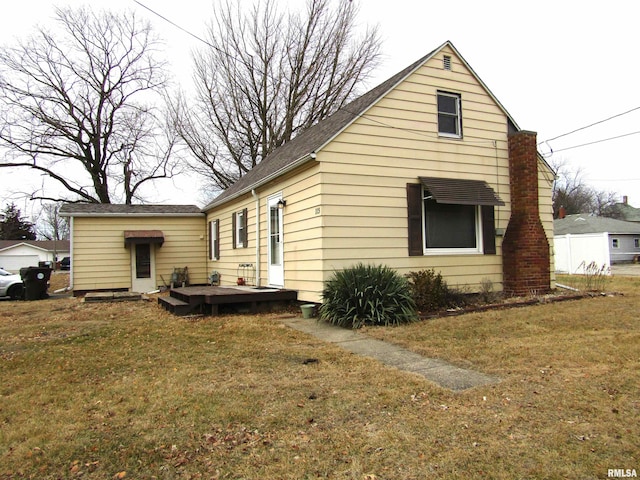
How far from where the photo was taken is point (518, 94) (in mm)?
17141

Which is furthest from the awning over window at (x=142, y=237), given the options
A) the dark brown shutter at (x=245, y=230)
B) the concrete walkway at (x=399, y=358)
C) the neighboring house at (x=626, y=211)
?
the neighboring house at (x=626, y=211)

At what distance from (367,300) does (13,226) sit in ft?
201

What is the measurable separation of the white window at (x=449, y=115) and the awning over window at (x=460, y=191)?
1136mm

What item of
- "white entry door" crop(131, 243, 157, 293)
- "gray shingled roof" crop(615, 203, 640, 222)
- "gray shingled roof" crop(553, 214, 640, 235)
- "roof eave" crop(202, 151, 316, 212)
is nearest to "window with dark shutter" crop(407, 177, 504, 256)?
"roof eave" crop(202, 151, 316, 212)

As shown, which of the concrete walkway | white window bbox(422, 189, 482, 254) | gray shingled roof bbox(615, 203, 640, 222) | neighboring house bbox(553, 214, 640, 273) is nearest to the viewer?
the concrete walkway

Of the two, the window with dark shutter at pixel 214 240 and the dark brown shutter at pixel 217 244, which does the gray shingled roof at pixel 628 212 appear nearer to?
the window with dark shutter at pixel 214 240

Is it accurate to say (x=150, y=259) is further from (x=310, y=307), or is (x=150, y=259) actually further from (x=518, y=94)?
(x=518, y=94)

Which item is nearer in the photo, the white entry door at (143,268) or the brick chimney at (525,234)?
the brick chimney at (525,234)

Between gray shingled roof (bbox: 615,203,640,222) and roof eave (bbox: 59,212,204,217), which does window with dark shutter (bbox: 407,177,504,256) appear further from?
gray shingled roof (bbox: 615,203,640,222)

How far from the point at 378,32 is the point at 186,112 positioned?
11.9 metres

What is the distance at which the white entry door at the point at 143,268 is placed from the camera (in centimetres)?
1641

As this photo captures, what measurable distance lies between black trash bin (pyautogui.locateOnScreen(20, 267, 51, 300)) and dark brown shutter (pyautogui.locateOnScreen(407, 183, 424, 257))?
12231 millimetres

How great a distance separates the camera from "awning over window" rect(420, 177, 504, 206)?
9.38m

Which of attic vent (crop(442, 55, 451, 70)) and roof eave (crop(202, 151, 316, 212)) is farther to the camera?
attic vent (crop(442, 55, 451, 70))
